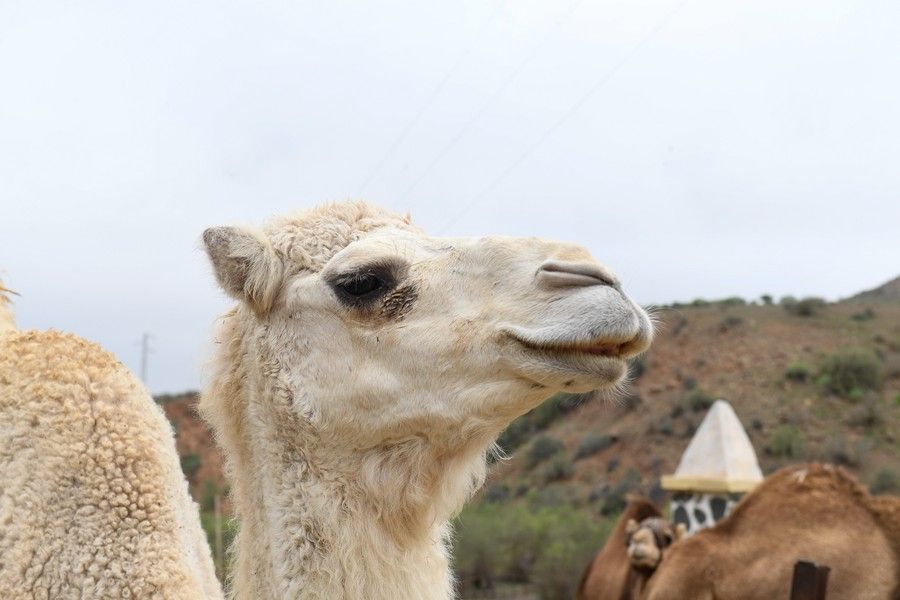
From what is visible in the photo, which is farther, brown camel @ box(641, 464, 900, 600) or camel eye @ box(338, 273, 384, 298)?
brown camel @ box(641, 464, 900, 600)

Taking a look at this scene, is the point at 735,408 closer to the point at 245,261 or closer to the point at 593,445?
the point at 593,445

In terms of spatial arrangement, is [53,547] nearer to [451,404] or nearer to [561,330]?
[451,404]

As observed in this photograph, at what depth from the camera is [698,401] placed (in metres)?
34.8

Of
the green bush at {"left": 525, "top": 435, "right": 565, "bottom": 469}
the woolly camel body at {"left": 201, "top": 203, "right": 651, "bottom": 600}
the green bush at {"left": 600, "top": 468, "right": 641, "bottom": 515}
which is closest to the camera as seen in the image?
the woolly camel body at {"left": 201, "top": 203, "right": 651, "bottom": 600}

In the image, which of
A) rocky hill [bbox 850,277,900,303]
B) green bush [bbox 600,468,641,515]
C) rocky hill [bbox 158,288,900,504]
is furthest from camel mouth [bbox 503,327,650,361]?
rocky hill [bbox 850,277,900,303]

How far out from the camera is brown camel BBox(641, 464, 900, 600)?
6473 millimetres

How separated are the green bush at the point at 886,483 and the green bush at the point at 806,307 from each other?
17.6 meters

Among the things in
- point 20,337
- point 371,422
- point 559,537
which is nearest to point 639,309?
point 371,422

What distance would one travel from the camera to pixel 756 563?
7.14 metres

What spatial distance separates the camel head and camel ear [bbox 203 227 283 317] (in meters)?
7.25

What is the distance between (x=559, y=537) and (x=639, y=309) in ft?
67.5

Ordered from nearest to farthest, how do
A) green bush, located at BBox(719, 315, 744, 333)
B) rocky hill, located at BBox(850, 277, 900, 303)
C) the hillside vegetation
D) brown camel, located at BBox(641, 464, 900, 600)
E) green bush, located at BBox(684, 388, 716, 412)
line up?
brown camel, located at BBox(641, 464, 900, 600) < the hillside vegetation < green bush, located at BBox(684, 388, 716, 412) < green bush, located at BBox(719, 315, 744, 333) < rocky hill, located at BBox(850, 277, 900, 303)

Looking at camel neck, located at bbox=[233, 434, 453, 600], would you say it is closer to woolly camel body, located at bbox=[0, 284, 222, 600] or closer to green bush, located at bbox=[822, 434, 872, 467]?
woolly camel body, located at bbox=[0, 284, 222, 600]

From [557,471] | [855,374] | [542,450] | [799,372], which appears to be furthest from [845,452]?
[542,450]
